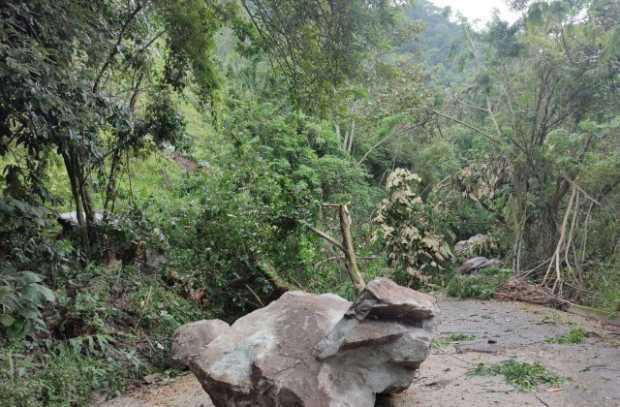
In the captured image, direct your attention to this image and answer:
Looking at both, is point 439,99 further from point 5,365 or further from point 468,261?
point 5,365

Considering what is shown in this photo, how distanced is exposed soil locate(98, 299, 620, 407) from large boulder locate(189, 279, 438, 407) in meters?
0.48

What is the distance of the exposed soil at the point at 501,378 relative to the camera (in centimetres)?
395

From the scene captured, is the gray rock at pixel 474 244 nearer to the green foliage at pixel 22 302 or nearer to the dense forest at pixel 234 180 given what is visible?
the dense forest at pixel 234 180

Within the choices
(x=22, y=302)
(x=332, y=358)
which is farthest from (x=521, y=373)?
(x=22, y=302)

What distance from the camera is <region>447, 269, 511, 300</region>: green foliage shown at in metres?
9.38

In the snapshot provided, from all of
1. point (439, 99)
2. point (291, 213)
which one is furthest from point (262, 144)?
point (291, 213)

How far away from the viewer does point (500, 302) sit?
8.96m

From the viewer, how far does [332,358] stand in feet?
11.8

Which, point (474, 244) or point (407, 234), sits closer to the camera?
point (407, 234)

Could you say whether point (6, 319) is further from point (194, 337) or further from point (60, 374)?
point (60, 374)

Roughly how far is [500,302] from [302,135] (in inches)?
292

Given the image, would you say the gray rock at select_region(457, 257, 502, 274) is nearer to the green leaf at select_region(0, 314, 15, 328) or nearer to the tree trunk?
the tree trunk

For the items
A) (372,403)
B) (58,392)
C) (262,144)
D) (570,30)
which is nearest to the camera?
(372,403)

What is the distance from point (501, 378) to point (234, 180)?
476cm
